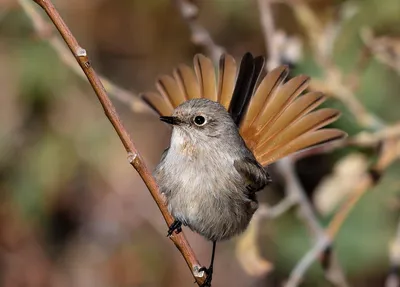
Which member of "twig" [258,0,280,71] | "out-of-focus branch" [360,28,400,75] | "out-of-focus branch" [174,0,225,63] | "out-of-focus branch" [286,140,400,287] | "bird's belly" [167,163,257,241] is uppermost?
"out-of-focus branch" [174,0,225,63]

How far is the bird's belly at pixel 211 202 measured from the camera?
322cm

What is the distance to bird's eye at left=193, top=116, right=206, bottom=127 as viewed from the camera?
331 centimetres

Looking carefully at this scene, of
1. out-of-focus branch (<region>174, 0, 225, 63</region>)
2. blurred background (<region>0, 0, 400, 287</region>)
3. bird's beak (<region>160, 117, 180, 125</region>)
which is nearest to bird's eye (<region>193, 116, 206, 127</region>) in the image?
bird's beak (<region>160, 117, 180, 125</region>)

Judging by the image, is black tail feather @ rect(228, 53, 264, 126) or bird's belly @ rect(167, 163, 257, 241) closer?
bird's belly @ rect(167, 163, 257, 241)

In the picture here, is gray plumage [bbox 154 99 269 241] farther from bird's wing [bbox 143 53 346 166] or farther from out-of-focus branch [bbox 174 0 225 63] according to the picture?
out-of-focus branch [bbox 174 0 225 63]

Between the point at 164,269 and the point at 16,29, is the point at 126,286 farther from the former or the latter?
the point at 16,29

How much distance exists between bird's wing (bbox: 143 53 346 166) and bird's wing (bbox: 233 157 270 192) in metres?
0.11

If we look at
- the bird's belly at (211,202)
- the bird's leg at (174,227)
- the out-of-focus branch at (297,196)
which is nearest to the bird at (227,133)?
the bird's belly at (211,202)

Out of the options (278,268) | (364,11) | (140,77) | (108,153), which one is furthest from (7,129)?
(364,11)

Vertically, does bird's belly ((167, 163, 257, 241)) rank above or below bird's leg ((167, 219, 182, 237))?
above

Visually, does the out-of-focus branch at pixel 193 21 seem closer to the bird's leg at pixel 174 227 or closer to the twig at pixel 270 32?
the twig at pixel 270 32

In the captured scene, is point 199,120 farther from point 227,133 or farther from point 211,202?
point 211,202

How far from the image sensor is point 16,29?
19.2ft

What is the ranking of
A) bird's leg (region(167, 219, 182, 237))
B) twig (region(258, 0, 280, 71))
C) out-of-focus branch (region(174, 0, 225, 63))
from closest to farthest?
bird's leg (region(167, 219, 182, 237)), out-of-focus branch (region(174, 0, 225, 63)), twig (region(258, 0, 280, 71))
